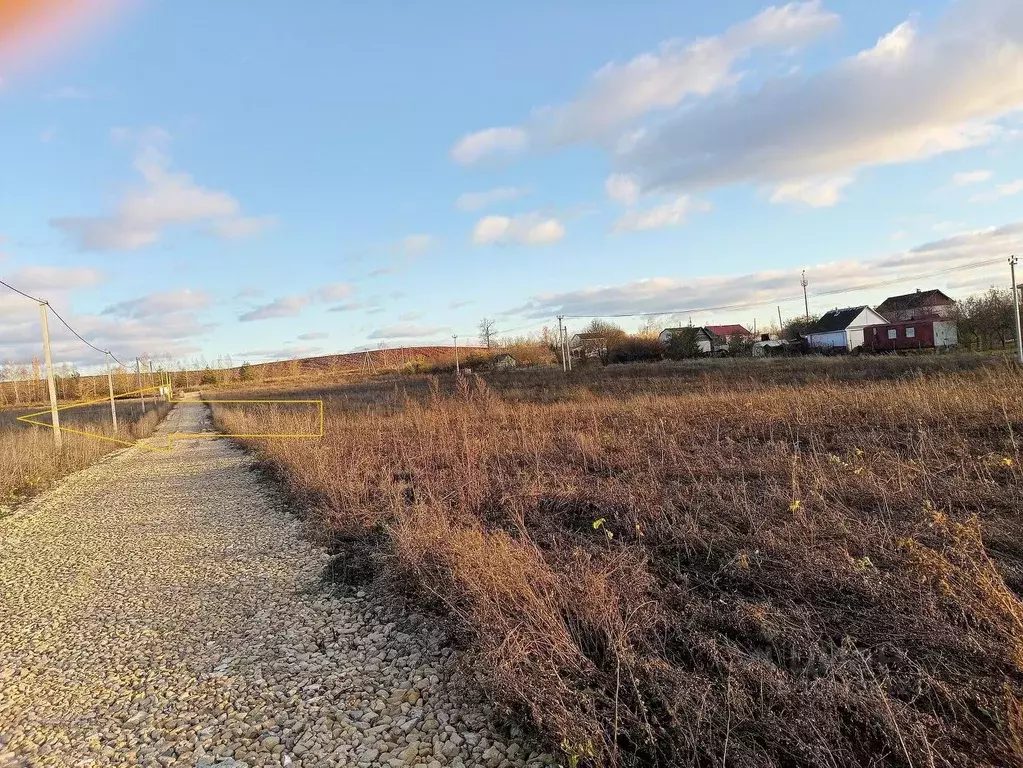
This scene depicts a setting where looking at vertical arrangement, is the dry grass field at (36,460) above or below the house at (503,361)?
below

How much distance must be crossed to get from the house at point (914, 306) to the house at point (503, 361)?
143 feet

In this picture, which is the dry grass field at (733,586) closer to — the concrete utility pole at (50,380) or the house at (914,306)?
the concrete utility pole at (50,380)

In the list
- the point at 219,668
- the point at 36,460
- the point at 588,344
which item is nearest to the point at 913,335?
the point at 588,344

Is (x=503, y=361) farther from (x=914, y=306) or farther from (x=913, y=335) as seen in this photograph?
(x=914, y=306)

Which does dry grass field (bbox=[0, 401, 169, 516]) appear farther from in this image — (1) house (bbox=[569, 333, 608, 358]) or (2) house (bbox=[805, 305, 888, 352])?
(2) house (bbox=[805, 305, 888, 352])

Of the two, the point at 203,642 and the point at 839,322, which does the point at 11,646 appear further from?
the point at 839,322

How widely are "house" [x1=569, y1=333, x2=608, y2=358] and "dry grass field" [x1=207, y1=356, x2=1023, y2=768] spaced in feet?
162

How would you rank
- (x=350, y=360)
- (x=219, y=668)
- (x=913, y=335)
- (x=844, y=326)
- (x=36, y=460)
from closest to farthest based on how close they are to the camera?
(x=219, y=668) < (x=36, y=460) < (x=913, y=335) < (x=844, y=326) < (x=350, y=360)

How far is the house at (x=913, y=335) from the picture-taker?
50106 mm

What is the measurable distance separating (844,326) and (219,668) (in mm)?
68466

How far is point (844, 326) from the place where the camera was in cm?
6019

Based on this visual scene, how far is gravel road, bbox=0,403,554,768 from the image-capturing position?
2.89 meters

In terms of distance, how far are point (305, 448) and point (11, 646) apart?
7.54 meters

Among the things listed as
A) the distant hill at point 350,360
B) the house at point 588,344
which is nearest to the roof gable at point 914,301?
the house at point 588,344
